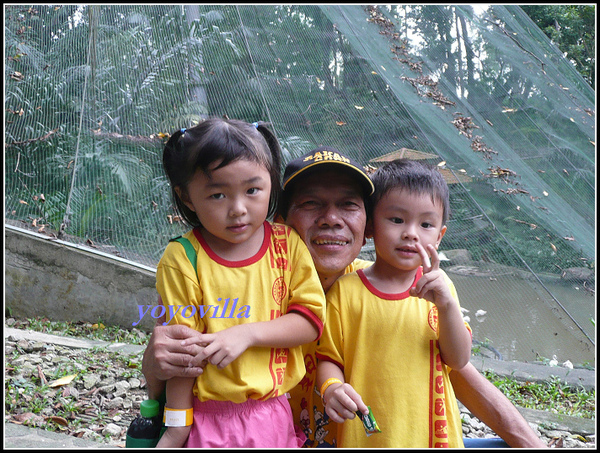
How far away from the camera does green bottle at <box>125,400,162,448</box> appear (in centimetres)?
155

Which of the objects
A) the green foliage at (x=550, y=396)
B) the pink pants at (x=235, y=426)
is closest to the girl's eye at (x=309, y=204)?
the pink pants at (x=235, y=426)

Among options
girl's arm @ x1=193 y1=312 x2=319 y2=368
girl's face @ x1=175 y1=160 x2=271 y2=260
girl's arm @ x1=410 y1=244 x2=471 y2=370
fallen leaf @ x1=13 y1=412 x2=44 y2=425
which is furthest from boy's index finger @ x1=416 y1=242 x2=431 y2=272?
fallen leaf @ x1=13 y1=412 x2=44 y2=425

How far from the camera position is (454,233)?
12.1 ft

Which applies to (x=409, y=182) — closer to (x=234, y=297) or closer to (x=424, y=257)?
(x=424, y=257)

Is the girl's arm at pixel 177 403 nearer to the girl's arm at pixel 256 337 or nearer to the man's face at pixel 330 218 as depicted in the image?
the girl's arm at pixel 256 337

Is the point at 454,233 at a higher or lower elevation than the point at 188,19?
lower

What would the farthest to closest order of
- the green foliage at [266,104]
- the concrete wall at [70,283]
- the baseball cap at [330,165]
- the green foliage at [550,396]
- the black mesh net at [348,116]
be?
the concrete wall at [70,283], the green foliage at [266,104], the black mesh net at [348,116], the green foliage at [550,396], the baseball cap at [330,165]

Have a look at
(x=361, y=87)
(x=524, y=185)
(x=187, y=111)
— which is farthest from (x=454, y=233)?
(x=187, y=111)

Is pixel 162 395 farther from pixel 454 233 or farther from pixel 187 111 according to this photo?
pixel 187 111

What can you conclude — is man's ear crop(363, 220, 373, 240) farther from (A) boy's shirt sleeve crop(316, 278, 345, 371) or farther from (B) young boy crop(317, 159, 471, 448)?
(A) boy's shirt sleeve crop(316, 278, 345, 371)

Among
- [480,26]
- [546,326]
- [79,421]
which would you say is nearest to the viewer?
[79,421]

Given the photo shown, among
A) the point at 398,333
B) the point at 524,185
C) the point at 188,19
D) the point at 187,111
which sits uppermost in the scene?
the point at 188,19

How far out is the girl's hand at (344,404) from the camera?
57.0 inches

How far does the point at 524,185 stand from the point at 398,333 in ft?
7.73
